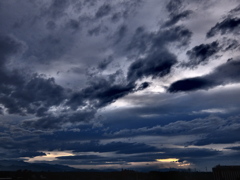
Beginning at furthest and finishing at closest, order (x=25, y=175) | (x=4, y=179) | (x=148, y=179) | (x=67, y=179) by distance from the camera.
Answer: (x=148, y=179) → (x=67, y=179) → (x=25, y=175) → (x=4, y=179)

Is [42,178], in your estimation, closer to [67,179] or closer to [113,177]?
[67,179]

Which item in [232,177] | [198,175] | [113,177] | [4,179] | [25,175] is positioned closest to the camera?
[4,179]

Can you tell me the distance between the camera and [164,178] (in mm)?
50406

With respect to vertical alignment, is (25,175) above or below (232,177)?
above

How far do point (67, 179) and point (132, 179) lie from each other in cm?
1202

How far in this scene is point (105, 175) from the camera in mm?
43281

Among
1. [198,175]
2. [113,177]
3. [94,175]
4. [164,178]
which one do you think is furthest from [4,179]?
[198,175]

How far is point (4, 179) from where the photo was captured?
1379 inches

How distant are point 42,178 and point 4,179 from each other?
17.8 feet

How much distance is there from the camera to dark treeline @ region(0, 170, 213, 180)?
37094 millimetres

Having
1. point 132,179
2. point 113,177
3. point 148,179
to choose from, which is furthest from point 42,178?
point 148,179

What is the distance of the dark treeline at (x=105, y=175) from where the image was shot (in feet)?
122

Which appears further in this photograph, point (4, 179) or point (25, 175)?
point (25, 175)

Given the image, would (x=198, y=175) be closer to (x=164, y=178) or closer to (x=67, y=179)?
(x=164, y=178)
